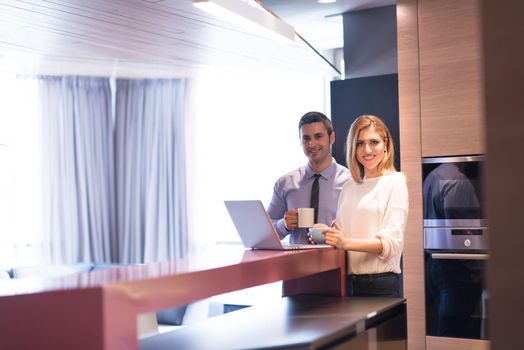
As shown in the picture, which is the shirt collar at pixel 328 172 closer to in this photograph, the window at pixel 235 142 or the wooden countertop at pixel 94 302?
the wooden countertop at pixel 94 302

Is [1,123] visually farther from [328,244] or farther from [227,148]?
[328,244]

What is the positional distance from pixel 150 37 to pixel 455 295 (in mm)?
2409

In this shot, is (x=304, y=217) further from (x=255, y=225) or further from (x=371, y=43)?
(x=371, y=43)

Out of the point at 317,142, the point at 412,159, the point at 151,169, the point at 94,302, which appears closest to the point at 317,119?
the point at 317,142

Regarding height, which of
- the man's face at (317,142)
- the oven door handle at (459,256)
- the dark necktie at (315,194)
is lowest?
the oven door handle at (459,256)

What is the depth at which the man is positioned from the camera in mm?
3906

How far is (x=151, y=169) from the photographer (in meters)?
7.30

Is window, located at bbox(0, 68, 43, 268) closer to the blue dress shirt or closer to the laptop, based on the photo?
the blue dress shirt

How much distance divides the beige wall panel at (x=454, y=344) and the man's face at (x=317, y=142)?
47.7 inches

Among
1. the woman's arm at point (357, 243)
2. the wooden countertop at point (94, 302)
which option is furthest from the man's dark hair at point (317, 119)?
the wooden countertop at point (94, 302)

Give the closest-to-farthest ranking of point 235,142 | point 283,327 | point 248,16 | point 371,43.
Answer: point 283,327 → point 248,16 → point 371,43 → point 235,142

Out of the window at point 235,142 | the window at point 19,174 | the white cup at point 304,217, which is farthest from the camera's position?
the window at point 235,142

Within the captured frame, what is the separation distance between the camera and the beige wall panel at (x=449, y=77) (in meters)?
3.91

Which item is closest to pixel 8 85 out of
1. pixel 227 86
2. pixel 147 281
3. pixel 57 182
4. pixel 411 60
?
pixel 57 182
